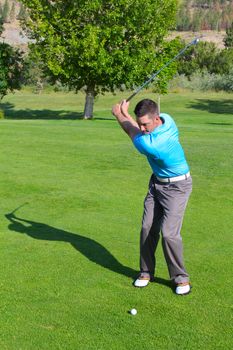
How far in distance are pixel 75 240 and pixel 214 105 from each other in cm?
4939

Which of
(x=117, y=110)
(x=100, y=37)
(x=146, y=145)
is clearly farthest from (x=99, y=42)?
(x=146, y=145)

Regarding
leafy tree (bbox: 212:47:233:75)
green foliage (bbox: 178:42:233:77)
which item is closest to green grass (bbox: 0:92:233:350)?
leafy tree (bbox: 212:47:233:75)

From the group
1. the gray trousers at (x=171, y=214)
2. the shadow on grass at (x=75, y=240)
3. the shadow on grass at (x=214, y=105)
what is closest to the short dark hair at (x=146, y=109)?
the gray trousers at (x=171, y=214)

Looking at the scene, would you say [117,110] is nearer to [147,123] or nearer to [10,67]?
[147,123]

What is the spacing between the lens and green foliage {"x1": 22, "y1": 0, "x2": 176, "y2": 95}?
41.3m

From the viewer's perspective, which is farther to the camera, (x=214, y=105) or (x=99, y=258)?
(x=214, y=105)

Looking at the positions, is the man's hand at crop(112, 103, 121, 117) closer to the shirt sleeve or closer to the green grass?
the shirt sleeve

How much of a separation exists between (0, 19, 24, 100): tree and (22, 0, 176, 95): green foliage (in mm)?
5431

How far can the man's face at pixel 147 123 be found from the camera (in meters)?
6.35

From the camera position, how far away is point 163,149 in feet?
21.1

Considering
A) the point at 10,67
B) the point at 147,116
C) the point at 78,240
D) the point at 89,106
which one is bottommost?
the point at 89,106

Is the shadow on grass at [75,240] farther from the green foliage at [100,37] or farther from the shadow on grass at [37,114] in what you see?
the shadow on grass at [37,114]

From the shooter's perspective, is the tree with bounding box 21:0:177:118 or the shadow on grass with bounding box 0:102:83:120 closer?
the tree with bounding box 21:0:177:118

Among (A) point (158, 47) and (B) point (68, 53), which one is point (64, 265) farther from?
(A) point (158, 47)
